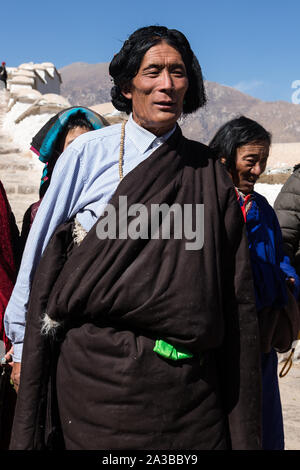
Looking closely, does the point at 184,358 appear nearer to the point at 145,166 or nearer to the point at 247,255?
the point at 247,255

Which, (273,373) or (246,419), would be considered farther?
(273,373)

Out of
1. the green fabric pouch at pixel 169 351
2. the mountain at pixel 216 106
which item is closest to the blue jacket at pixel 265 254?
the green fabric pouch at pixel 169 351

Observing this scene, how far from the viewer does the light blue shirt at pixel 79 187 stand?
154 cm

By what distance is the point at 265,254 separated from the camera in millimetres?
1907

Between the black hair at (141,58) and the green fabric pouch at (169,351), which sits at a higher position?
the black hair at (141,58)

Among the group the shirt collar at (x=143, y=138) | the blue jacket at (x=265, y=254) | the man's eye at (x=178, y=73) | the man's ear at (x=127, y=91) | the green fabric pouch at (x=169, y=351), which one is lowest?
the green fabric pouch at (x=169, y=351)

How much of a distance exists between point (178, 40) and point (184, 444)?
1378mm

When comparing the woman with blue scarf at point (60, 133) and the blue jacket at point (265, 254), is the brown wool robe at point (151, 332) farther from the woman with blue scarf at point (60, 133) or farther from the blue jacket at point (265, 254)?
the woman with blue scarf at point (60, 133)

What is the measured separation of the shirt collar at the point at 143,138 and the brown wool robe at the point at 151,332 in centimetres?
4

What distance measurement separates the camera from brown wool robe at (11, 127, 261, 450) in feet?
4.67

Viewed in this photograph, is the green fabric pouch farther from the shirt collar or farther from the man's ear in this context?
the man's ear

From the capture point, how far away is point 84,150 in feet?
5.12

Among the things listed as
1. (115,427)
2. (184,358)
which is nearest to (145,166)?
(184,358)

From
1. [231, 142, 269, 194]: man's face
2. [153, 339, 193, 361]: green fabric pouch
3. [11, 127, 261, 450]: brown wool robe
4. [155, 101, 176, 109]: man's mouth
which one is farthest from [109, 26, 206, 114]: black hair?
[153, 339, 193, 361]: green fabric pouch
